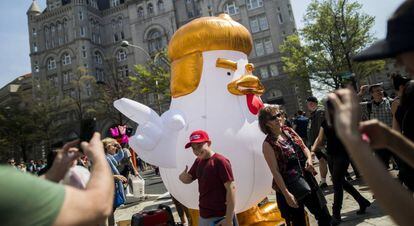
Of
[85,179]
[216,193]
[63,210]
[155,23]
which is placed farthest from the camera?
[155,23]

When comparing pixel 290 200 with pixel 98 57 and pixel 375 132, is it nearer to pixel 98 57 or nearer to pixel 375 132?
pixel 375 132

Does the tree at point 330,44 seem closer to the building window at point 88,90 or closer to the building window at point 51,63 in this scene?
the building window at point 88,90

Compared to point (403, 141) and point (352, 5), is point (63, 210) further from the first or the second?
point (352, 5)

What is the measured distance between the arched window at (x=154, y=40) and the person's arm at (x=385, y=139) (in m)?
40.0

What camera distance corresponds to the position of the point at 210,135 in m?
4.04

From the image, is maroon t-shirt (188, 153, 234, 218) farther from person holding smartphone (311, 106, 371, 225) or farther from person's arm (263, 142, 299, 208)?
person holding smartphone (311, 106, 371, 225)

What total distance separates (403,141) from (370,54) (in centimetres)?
39

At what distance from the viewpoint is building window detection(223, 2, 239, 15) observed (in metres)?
36.2

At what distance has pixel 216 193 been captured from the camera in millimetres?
3234

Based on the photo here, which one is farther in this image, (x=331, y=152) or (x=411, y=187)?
(x=331, y=152)

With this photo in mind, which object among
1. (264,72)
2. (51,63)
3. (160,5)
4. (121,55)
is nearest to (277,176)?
(264,72)

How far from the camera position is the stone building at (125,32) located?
34094 millimetres

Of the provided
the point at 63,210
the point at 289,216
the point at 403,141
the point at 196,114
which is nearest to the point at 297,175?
the point at 289,216

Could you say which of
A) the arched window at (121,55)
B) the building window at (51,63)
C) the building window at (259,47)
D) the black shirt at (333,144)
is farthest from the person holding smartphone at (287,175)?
the building window at (51,63)
